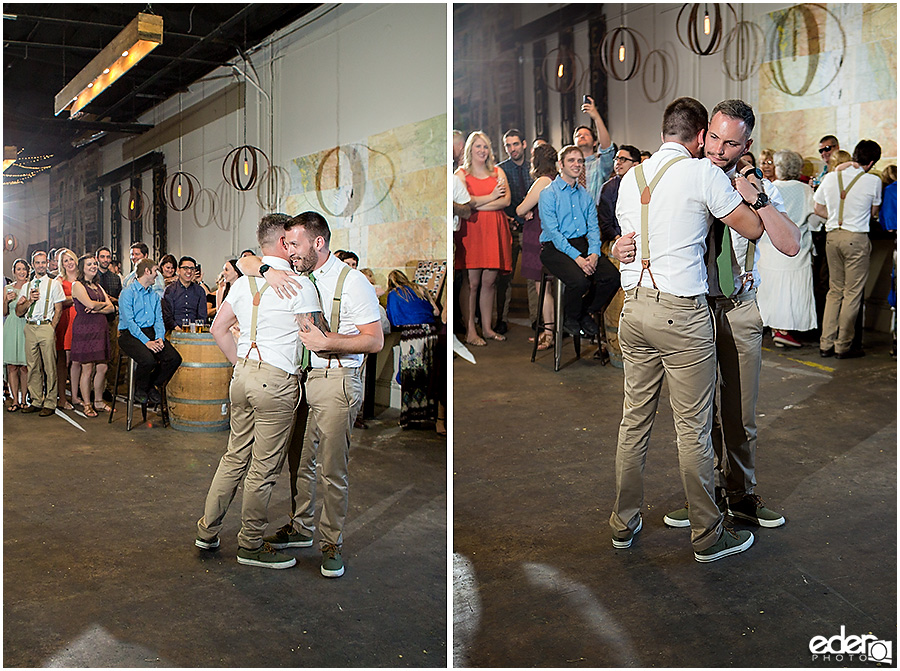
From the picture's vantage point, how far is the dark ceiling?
2279mm

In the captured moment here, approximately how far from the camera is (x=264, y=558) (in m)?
2.53

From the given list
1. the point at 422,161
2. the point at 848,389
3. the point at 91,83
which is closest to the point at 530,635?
the point at 422,161

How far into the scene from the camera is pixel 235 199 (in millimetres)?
2340

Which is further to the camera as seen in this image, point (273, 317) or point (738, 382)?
point (738, 382)

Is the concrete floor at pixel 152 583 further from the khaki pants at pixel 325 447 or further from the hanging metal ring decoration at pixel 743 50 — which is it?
the hanging metal ring decoration at pixel 743 50

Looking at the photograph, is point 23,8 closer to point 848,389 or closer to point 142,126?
point 142,126

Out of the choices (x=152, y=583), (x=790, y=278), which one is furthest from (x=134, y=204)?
(x=790, y=278)

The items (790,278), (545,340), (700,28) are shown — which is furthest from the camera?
(790,278)

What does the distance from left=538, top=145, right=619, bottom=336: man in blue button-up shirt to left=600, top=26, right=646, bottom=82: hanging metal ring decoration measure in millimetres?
964

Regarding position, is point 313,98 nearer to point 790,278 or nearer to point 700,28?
point 700,28

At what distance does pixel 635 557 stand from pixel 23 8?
7.91ft

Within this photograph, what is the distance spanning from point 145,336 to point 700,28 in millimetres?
3809

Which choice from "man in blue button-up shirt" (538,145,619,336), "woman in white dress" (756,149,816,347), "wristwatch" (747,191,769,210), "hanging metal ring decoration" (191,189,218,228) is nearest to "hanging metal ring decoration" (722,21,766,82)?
"woman in white dress" (756,149,816,347)

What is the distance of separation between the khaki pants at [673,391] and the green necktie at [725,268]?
0.17 meters
